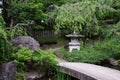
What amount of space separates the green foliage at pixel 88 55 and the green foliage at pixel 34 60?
263 cm

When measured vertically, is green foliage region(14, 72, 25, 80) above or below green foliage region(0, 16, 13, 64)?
below

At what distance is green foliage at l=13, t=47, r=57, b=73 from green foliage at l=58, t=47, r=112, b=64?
2632 millimetres

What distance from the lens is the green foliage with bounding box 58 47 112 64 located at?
42.5ft

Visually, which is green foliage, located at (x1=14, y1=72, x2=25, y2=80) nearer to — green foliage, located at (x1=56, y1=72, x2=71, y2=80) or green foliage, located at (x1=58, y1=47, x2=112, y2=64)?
green foliage, located at (x1=56, y1=72, x2=71, y2=80)

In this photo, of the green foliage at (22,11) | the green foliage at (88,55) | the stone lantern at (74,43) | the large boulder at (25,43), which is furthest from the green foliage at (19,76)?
the green foliage at (22,11)

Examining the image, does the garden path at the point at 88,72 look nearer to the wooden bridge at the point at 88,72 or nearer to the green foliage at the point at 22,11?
the wooden bridge at the point at 88,72

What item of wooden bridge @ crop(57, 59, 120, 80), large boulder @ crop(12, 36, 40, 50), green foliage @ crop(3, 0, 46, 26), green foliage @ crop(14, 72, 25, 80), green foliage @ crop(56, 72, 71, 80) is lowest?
green foliage @ crop(56, 72, 71, 80)

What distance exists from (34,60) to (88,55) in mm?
3402

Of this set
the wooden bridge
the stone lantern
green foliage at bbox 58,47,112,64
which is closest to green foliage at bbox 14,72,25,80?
the wooden bridge

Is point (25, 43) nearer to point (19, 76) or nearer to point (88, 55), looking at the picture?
point (19, 76)

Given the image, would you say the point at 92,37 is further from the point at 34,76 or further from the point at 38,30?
the point at 34,76

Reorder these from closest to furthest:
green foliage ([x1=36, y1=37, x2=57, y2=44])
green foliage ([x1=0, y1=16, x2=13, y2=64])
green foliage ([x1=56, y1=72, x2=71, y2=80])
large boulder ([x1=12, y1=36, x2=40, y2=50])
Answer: green foliage ([x1=0, y1=16, x2=13, y2=64])
green foliage ([x1=56, y1=72, x2=71, y2=80])
large boulder ([x1=12, y1=36, x2=40, y2=50])
green foliage ([x1=36, y1=37, x2=57, y2=44])

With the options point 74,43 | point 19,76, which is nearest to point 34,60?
point 19,76

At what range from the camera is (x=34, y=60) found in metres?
10.4
